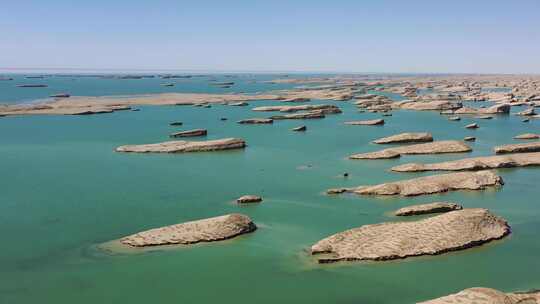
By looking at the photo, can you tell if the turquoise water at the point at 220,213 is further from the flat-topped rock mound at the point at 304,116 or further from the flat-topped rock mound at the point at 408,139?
the flat-topped rock mound at the point at 304,116

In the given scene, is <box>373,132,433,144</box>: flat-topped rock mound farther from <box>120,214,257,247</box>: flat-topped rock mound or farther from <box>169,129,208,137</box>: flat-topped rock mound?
<box>120,214,257,247</box>: flat-topped rock mound

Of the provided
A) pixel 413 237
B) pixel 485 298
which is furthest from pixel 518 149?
pixel 485 298

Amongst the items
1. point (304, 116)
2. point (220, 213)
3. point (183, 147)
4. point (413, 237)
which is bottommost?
point (220, 213)

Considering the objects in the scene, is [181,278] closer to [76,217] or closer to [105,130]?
[76,217]

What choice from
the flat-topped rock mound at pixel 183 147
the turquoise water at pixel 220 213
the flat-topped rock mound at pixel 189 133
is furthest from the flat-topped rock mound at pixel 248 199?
the flat-topped rock mound at pixel 189 133

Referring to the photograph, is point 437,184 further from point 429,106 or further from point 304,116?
point 429,106
